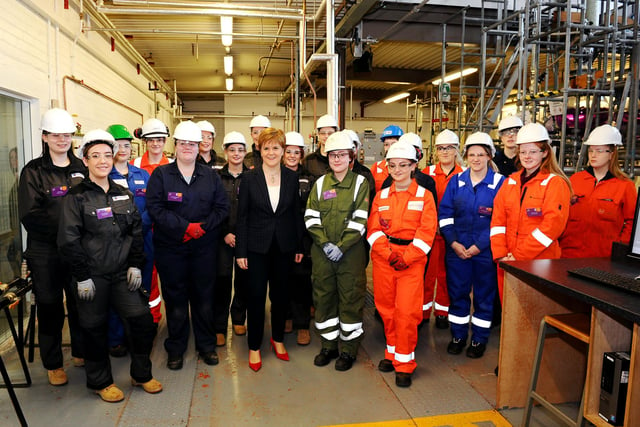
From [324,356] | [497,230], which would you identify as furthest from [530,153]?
[324,356]

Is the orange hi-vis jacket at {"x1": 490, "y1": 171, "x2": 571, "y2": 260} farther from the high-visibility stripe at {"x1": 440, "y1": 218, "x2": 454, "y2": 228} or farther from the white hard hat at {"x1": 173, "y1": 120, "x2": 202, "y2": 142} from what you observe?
the white hard hat at {"x1": 173, "y1": 120, "x2": 202, "y2": 142}

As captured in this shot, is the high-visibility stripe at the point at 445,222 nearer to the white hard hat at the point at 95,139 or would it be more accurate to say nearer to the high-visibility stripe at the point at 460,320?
the high-visibility stripe at the point at 460,320

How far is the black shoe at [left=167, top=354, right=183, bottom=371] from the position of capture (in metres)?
3.41

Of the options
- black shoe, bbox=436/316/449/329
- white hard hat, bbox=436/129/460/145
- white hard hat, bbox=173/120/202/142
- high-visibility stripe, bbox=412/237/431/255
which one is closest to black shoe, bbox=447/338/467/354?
black shoe, bbox=436/316/449/329

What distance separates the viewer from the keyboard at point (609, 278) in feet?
6.77

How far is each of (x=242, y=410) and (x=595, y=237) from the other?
3.27m

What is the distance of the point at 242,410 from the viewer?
2.87m

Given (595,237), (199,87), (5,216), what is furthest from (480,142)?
(199,87)

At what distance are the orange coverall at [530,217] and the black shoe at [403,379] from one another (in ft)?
3.11

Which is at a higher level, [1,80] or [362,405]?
[1,80]

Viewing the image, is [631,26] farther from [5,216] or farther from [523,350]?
[5,216]

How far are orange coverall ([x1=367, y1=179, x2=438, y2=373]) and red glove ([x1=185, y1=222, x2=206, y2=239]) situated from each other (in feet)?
4.08

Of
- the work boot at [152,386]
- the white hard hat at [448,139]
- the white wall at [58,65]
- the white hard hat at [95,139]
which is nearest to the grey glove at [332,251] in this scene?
A: the work boot at [152,386]

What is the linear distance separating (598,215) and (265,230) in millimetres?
2885
